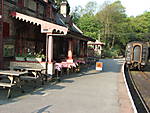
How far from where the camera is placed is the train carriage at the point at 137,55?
61.1 feet

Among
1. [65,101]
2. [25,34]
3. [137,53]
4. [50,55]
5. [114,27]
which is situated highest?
[114,27]

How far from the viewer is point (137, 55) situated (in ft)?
62.0

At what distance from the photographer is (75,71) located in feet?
47.9

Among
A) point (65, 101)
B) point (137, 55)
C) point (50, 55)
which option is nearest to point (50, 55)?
point (50, 55)

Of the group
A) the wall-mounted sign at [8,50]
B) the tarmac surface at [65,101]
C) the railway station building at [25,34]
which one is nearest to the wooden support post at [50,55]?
the railway station building at [25,34]

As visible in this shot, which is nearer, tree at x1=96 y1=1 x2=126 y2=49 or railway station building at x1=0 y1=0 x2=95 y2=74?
railway station building at x1=0 y1=0 x2=95 y2=74

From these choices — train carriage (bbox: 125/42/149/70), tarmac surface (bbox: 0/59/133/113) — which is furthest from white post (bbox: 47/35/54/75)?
train carriage (bbox: 125/42/149/70)

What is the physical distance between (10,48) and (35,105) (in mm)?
6734

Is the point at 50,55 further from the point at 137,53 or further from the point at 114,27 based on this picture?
the point at 114,27

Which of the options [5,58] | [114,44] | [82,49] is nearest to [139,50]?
[82,49]

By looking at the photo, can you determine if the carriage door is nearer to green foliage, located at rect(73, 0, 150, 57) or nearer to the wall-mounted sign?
the wall-mounted sign

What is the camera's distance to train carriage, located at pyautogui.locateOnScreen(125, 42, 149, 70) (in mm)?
18625

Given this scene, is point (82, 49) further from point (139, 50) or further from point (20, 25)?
point (20, 25)

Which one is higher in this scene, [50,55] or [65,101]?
[50,55]
